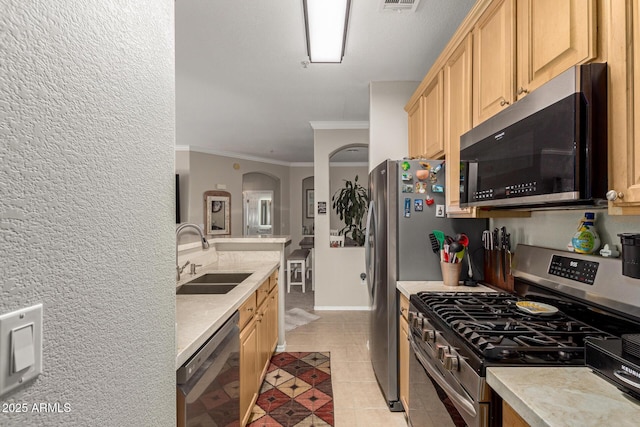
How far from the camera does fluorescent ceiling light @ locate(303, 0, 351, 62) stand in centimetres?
195

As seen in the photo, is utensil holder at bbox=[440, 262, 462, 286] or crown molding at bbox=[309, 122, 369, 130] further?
crown molding at bbox=[309, 122, 369, 130]

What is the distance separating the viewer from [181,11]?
207 cm

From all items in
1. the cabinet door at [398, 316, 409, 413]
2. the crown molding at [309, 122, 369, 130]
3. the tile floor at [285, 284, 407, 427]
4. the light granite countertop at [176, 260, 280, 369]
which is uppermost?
the crown molding at [309, 122, 369, 130]

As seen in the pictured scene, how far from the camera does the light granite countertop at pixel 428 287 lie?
1.97m

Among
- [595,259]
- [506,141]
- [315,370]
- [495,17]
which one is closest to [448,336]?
[595,259]

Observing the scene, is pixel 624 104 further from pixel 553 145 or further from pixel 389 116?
pixel 389 116

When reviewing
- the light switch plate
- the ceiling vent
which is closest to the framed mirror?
the ceiling vent

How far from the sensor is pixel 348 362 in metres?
2.93

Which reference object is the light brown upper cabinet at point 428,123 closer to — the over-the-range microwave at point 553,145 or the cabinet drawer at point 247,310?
the over-the-range microwave at point 553,145

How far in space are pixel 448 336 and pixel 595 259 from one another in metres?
0.69

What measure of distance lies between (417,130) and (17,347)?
2.77 m

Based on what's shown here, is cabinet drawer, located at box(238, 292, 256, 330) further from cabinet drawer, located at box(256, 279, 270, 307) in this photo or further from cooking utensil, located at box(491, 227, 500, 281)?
cooking utensil, located at box(491, 227, 500, 281)

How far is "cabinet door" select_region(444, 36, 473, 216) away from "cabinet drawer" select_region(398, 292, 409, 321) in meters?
0.64

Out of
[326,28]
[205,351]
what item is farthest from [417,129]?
[205,351]
